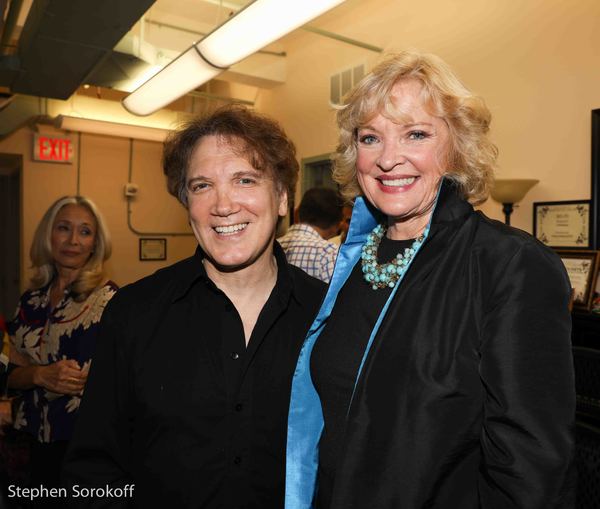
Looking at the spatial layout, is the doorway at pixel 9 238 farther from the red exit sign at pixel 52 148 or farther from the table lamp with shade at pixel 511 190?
the table lamp with shade at pixel 511 190

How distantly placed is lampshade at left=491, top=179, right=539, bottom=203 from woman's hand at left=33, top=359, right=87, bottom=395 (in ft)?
9.51

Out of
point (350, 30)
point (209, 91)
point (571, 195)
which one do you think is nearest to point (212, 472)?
point (571, 195)

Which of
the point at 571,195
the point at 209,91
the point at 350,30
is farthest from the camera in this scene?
the point at 209,91

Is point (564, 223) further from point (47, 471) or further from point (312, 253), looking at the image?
point (47, 471)

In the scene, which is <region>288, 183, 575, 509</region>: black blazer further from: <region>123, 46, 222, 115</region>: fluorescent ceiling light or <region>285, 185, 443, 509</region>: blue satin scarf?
<region>123, 46, 222, 115</region>: fluorescent ceiling light

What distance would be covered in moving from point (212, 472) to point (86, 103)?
6.32m

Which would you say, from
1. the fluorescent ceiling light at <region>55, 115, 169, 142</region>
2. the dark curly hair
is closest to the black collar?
the dark curly hair

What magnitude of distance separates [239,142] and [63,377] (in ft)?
3.89

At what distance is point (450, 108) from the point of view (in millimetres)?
1233

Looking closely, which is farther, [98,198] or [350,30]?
[98,198]

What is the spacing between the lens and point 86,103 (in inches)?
254

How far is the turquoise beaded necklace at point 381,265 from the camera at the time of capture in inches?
50.3

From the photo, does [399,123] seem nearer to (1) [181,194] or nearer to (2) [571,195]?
(1) [181,194]

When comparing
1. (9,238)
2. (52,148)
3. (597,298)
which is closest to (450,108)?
(597,298)
